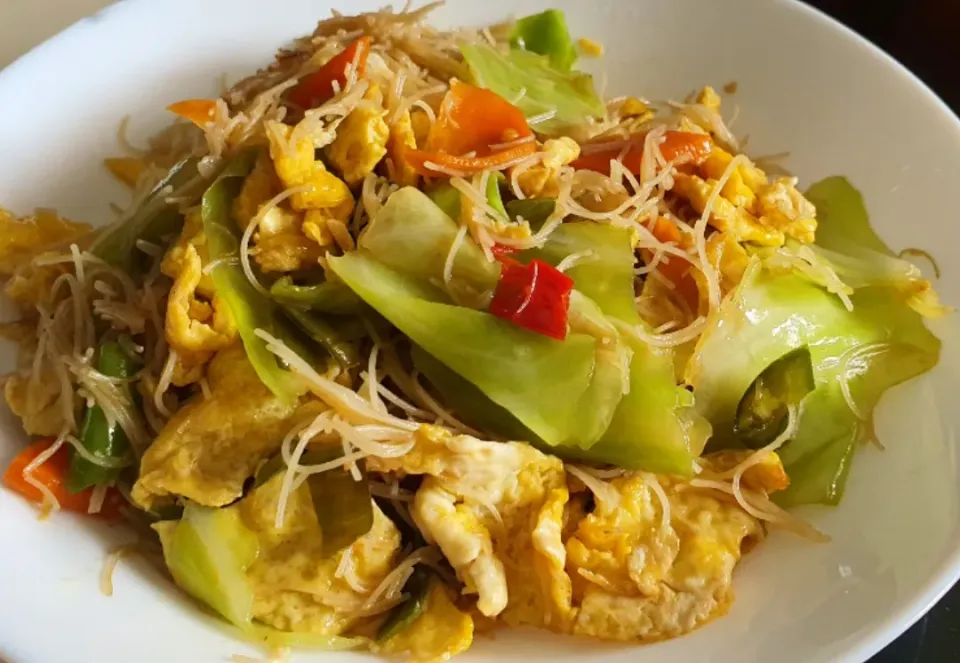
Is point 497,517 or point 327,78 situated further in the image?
point 327,78

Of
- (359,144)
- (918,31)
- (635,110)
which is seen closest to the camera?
(359,144)

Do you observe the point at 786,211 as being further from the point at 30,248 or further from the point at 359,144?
the point at 30,248

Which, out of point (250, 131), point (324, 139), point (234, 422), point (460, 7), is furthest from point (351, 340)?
point (460, 7)

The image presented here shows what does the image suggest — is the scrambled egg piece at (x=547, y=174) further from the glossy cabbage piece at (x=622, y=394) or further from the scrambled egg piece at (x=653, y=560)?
the scrambled egg piece at (x=653, y=560)

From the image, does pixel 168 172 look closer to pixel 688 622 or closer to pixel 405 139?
pixel 405 139

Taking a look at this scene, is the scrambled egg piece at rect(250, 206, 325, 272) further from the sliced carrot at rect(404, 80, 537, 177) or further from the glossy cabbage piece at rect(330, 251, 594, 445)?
the sliced carrot at rect(404, 80, 537, 177)

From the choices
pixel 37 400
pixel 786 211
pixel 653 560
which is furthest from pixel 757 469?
pixel 37 400
